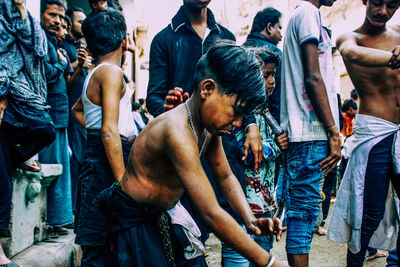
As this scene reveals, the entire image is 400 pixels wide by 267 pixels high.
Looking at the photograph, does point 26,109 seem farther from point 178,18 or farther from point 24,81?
point 178,18

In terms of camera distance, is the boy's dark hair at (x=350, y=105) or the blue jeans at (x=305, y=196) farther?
the boy's dark hair at (x=350, y=105)

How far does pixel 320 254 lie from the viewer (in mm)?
4195

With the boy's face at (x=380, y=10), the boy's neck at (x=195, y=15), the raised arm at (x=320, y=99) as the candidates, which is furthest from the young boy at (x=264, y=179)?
the boy's face at (x=380, y=10)

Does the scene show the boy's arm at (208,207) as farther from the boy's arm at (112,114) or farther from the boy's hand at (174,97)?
the boy's arm at (112,114)

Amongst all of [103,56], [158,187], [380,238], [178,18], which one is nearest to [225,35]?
[178,18]

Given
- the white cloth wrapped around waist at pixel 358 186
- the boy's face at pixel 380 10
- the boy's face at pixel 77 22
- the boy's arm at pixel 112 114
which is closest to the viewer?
the boy's arm at pixel 112 114

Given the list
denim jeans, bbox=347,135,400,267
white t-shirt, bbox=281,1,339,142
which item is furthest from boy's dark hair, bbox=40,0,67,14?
denim jeans, bbox=347,135,400,267

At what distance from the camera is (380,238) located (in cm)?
329

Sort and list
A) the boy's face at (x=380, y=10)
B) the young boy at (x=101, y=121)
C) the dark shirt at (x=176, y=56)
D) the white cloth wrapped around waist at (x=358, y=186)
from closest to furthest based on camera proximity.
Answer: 1. the young boy at (x=101, y=121)
2. the dark shirt at (x=176, y=56)
3. the white cloth wrapped around waist at (x=358, y=186)
4. the boy's face at (x=380, y=10)

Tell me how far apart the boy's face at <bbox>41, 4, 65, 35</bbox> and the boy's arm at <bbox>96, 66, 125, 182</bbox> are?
1980mm

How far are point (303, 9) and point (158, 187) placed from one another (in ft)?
5.94

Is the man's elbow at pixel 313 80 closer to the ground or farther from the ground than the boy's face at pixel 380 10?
closer to the ground

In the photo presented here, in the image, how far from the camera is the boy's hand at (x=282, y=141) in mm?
2949

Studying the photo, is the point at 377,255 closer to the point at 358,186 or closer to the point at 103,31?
the point at 358,186
